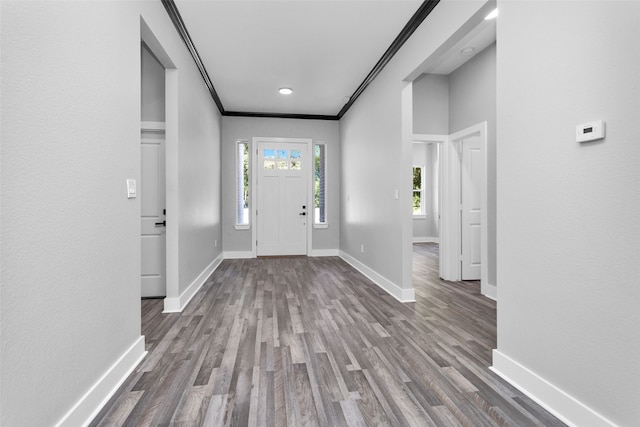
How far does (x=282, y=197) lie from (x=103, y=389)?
4.76 meters

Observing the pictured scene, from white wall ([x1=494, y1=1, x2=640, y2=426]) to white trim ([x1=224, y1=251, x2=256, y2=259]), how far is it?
15.8 ft

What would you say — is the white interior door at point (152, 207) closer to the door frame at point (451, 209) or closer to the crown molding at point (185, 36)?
the crown molding at point (185, 36)

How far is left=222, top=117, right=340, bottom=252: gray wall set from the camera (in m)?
6.08

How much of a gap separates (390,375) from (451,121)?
3553 millimetres

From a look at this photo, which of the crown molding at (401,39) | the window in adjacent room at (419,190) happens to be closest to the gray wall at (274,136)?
the crown molding at (401,39)

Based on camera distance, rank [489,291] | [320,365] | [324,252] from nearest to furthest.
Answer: [320,365] < [489,291] < [324,252]

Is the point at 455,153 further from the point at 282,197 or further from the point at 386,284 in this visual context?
the point at 282,197

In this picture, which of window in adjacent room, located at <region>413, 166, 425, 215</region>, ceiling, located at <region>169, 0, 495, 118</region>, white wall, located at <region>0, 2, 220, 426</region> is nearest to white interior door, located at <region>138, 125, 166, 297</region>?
ceiling, located at <region>169, 0, 495, 118</region>

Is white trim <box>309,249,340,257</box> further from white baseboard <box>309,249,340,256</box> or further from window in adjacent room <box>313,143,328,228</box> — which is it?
window in adjacent room <box>313,143,328,228</box>

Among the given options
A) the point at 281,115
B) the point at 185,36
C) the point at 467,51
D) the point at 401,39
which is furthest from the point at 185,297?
the point at 467,51

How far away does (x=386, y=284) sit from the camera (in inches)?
151

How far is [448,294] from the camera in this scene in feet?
12.2

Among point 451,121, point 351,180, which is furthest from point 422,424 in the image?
point 351,180

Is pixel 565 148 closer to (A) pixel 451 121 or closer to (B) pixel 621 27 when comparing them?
(B) pixel 621 27
